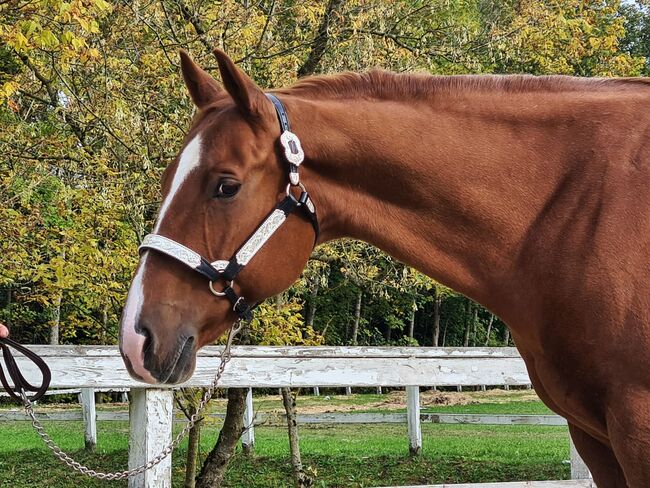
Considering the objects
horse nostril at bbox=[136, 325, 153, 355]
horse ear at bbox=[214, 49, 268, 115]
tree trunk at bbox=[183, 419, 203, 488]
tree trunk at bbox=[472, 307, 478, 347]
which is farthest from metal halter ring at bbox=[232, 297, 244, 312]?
tree trunk at bbox=[472, 307, 478, 347]

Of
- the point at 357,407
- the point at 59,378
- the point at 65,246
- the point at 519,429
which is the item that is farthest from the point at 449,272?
the point at 357,407

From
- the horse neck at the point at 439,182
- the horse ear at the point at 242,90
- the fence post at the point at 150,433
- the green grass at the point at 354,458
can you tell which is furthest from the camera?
the green grass at the point at 354,458

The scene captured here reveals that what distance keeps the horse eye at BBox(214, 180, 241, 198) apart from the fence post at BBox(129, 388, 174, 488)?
2239 mm

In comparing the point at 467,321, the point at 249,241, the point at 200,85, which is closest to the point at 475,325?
the point at 467,321

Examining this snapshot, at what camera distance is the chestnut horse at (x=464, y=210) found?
7.35 ft

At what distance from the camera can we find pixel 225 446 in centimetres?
649

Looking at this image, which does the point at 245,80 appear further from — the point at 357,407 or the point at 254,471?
the point at 357,407

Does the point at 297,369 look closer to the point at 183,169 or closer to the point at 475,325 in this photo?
the point at 183,169

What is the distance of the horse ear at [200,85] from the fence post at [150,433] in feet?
7.14

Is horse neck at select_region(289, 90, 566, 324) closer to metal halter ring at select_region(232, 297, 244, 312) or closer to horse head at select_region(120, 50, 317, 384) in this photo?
horse head at select_region(120, 50, 317, 384)

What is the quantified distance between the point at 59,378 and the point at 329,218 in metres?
2.42

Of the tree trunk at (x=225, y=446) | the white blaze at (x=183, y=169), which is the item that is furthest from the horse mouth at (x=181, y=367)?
the tree trunk at (x=225, y=446)

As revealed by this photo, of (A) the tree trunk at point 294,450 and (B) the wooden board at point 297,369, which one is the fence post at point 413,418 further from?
(B) the wooden board at point 297,369

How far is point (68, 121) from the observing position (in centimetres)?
706
